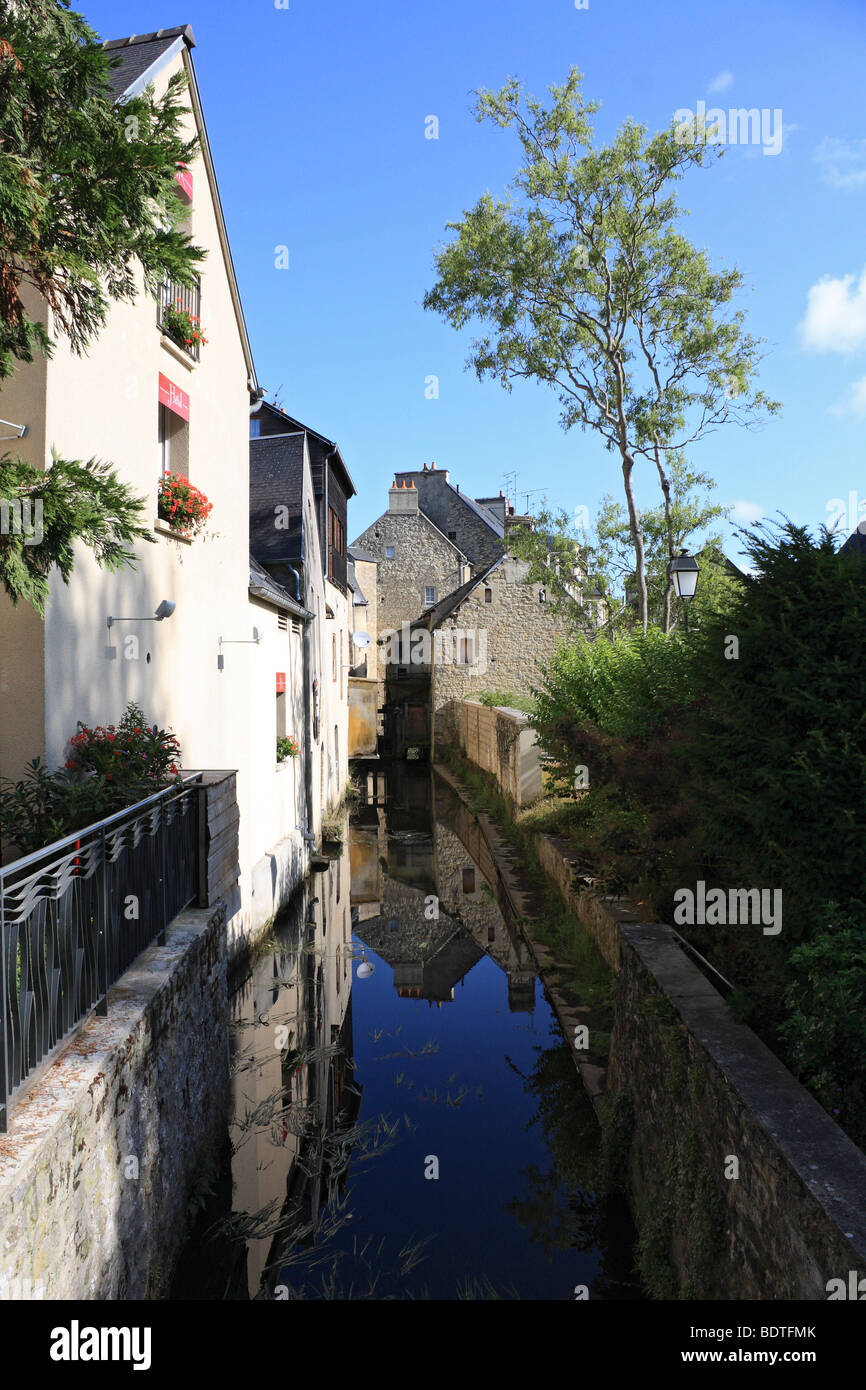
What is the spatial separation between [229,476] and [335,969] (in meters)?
5.62

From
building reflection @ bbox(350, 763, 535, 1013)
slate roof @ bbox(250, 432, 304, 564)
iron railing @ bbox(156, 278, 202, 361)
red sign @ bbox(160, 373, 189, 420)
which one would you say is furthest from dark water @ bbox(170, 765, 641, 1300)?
iron railing @ bbox(156, 278, 202, 361)

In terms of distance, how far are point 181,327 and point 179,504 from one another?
5.31 ft

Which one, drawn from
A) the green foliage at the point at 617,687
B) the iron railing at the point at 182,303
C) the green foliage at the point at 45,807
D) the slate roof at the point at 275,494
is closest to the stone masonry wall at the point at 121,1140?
the green foliage at the point at 45,807

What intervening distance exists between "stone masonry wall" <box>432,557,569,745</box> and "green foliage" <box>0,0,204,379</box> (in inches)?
1039

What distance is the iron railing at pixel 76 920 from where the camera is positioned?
3256 mm

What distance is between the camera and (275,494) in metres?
14.3

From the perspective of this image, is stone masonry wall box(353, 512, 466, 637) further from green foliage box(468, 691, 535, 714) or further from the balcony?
the balcony

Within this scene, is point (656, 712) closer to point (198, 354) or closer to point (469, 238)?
point (198, 354)

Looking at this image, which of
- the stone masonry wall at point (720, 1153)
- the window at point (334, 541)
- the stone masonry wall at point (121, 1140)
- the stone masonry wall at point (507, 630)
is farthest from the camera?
the stone masonry wall at point (507, 630)

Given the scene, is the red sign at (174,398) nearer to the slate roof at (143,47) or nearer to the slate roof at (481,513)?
the slate roof at (143,47)

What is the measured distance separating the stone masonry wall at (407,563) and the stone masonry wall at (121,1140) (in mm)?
36848

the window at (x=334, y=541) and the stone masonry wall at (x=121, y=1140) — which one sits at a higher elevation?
the window at (x=334, y=541)

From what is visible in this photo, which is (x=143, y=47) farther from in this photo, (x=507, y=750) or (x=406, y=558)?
(x=406, y=558)

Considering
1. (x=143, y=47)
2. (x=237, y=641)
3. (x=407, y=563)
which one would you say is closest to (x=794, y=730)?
(x=237, y=641)
